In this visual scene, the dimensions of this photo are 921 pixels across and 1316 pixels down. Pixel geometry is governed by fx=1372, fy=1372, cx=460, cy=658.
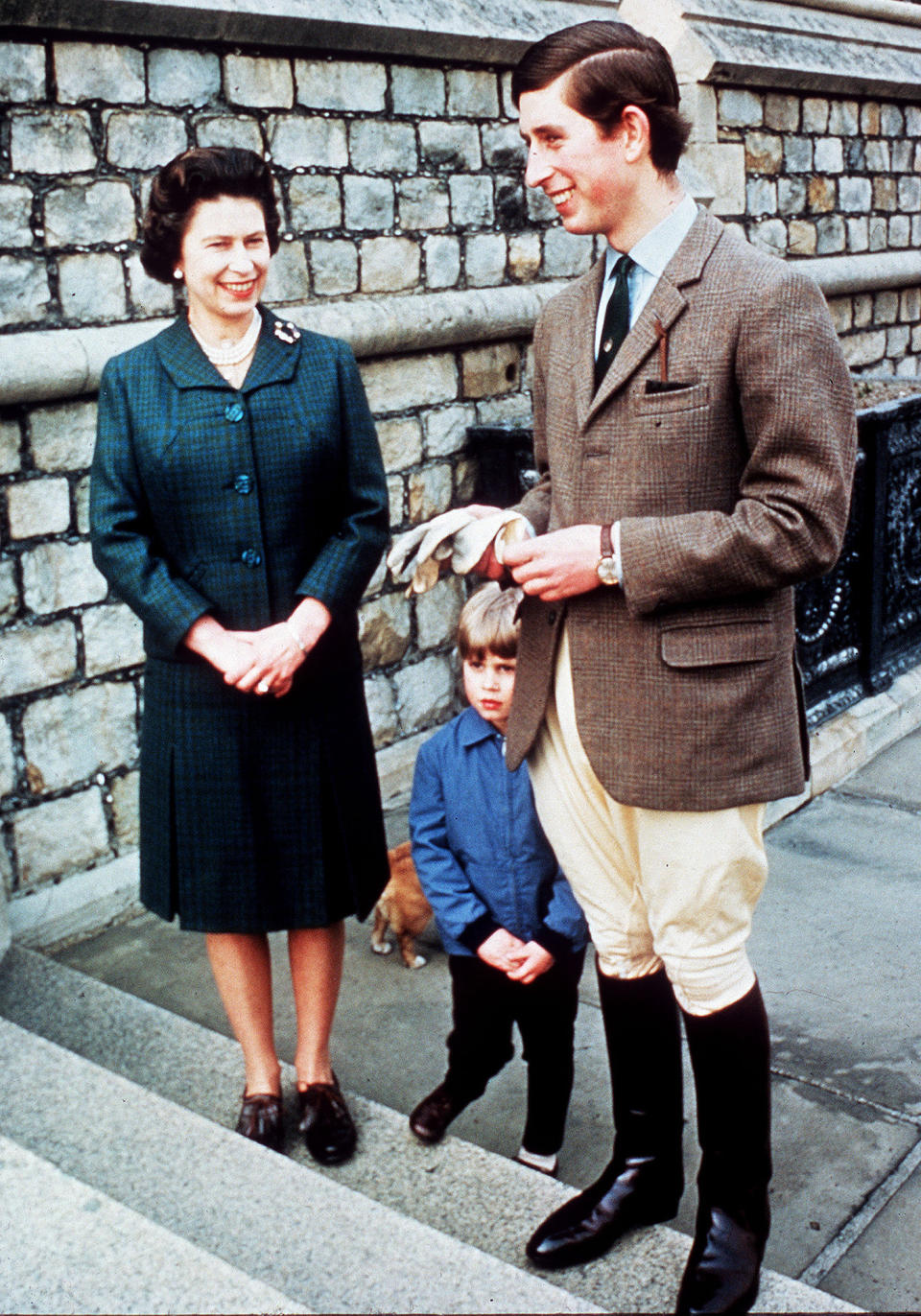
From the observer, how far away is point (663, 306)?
193 cm

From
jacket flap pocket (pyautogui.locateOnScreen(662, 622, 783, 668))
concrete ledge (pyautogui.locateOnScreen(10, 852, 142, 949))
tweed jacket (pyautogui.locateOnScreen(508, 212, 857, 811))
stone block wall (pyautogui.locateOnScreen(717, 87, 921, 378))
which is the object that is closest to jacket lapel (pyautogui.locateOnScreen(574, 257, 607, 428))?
tweed jacket (pyautogui.locateOnScreen(508, 212, 857, 811))

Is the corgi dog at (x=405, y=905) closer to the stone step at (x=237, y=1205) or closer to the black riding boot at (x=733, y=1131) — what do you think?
the stone step at (x=237, y=1205)

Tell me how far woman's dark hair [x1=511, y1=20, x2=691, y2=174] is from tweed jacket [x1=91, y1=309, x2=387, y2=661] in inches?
29.5

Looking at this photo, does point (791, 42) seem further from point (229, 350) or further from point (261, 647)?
point (261, 647)

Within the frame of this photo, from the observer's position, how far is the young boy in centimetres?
247

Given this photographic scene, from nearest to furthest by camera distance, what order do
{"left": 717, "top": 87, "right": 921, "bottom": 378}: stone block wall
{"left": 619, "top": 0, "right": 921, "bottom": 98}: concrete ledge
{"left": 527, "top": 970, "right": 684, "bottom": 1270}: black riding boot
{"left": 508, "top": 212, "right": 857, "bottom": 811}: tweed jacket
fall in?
{"left": 508, "top": 212, "right": 857, "bottom": 811}: tweed jacket < {"left": 527, "top": 970, "right": 684, "bottom": 1270}: black riding boot < {"left": 619, "top": 0, "right": 921, "bottom": 98}: concrete ledge < {"left": 717, "top": 87, "right": 921, "bottom": 378}: stone block wall

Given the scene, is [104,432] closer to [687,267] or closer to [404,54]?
[687,267]

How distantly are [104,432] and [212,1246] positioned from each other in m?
1.37

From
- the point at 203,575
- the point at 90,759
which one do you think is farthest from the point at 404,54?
the point at 203,575

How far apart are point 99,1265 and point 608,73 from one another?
175cm

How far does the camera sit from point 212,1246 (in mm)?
2098

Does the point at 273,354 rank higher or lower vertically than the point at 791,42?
lower

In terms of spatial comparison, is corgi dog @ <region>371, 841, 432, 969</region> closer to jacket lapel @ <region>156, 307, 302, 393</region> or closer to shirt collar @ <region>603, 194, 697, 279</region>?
jacket lapel @ <region>156, 307, 302, 393</region>

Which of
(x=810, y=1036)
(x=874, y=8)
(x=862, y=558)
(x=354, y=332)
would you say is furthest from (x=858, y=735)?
(x=874, y=8)
